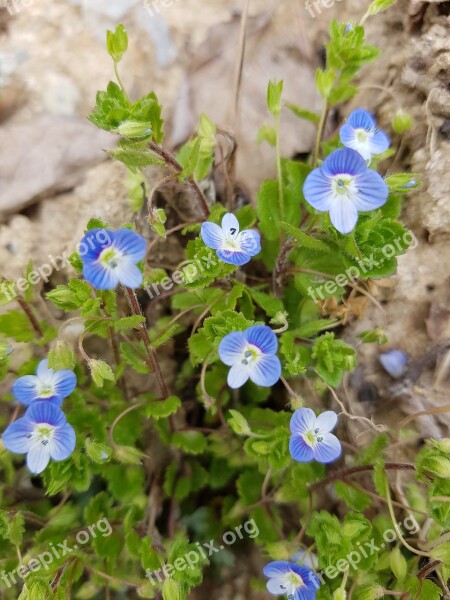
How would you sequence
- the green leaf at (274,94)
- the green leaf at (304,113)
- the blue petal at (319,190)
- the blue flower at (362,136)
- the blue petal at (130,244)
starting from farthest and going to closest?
the green leaf at (304,113)
the green leaf at (274,94)
the blue flower at (362,136)
the blue petal at (319,190)
the blue petal at (130,244)

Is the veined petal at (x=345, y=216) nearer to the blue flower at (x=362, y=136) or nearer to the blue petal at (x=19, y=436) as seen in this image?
the blue flower at (x=362, y=136)

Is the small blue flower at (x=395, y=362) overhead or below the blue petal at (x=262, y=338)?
below

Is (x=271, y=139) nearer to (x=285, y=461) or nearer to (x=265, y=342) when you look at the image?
(x=265, y=342)

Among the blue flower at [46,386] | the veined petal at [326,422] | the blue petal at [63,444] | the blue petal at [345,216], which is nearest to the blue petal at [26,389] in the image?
the blue flower at [46,386]

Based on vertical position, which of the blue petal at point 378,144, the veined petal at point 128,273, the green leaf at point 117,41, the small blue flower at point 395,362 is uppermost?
the green leaf at point 117,41

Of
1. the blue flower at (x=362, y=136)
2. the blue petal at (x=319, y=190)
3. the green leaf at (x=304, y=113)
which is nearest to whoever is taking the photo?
the blue petal at (x=319, y=190)

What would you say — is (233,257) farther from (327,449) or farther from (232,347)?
(327,449)

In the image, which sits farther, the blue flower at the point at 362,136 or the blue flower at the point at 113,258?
the blue flower at the point at 362,136
